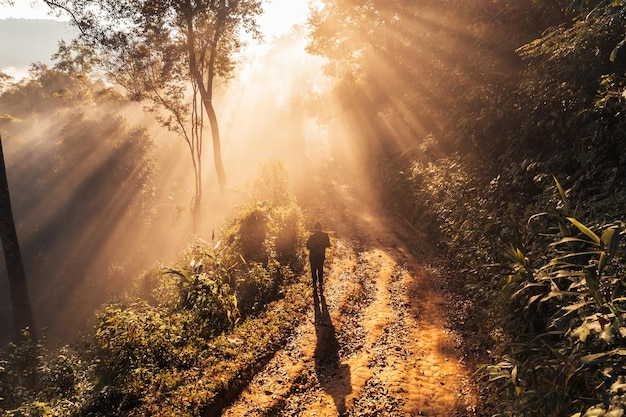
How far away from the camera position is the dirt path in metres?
6.69

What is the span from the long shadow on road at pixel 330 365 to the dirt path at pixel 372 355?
0.02m

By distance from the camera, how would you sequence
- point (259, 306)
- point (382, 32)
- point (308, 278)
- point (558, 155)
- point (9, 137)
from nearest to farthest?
point (558, 155) → point (259, 306) → point (308, 278) → point (382, 32) → point (9, 137)

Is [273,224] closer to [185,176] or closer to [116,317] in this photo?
[116,317]

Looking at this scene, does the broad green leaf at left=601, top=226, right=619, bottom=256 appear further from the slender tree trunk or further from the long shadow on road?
the slender tree trunk

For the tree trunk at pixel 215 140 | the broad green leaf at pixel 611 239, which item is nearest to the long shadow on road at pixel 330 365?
the broad green leaf at pixel 611 239

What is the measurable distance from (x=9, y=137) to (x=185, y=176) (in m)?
22.1

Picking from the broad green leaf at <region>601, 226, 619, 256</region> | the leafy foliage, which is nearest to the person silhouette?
the leafy foliage

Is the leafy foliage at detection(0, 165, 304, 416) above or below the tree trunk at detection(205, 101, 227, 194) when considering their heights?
below

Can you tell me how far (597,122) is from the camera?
8.23m

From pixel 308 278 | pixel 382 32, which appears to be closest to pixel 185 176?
pixel 382 32

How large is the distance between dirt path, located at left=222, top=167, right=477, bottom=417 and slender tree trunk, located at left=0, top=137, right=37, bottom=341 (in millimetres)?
10003

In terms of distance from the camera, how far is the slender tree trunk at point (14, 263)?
11867mm

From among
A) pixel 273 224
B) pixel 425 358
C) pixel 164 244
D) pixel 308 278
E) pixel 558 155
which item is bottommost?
pixel 425 358

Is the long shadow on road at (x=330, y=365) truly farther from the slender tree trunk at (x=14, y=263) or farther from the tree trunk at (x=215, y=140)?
the tree trunk at (x=215, y=140)
